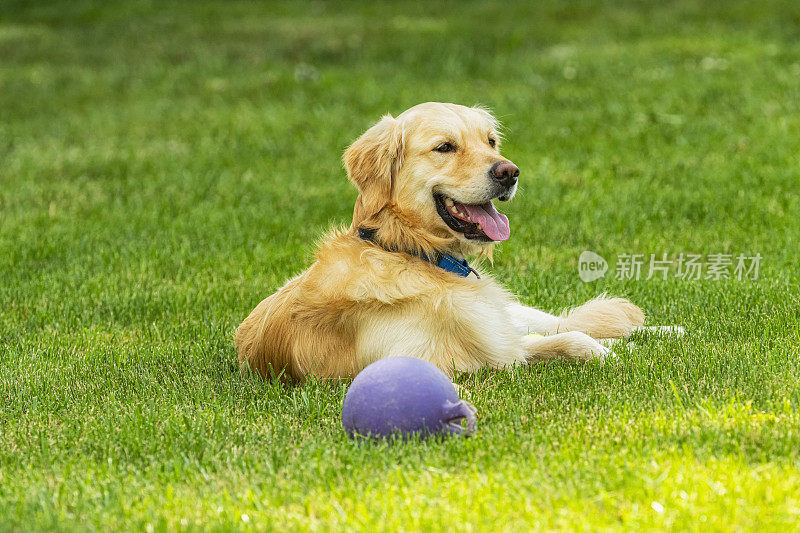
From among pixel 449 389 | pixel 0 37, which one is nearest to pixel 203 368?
pixel 449 389

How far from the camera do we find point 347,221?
28.2ft

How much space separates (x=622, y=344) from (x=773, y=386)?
0.97 metres

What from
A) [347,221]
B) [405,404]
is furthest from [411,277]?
[347,221]

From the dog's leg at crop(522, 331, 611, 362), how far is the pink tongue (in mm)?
568

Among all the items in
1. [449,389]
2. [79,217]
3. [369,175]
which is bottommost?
[79,217]

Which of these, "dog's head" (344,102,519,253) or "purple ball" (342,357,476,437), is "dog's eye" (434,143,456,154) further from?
"purple ball" (342,357,476,437)

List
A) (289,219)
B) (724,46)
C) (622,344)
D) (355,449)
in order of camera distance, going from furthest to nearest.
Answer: (724,46) < (289,219) < (622,344) < (355,449)

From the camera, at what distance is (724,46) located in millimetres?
14023

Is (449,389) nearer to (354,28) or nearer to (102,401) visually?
(102,401)

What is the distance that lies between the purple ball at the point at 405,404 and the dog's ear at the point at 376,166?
43.1 inches

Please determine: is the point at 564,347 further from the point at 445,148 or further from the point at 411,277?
the point at 445,148

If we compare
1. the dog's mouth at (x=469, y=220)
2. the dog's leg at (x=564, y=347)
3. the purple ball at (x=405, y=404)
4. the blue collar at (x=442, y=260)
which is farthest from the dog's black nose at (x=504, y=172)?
the purple ball at (x=405, y=404)

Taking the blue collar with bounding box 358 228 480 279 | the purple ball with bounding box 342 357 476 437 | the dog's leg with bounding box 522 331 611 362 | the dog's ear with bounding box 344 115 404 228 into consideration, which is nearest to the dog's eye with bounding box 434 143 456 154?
the dog's ear with bounding box 344 115 404 228

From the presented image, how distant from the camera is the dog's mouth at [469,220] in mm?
4488
